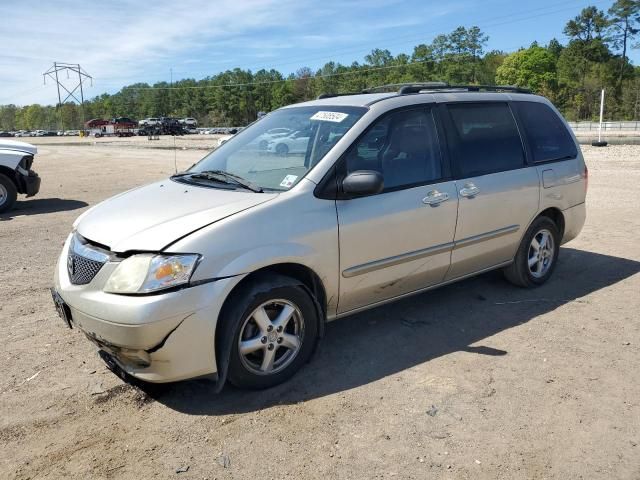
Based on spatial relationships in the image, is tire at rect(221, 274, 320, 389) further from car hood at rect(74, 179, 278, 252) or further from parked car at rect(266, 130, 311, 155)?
parked car at rect(266, 130, 311, 155)

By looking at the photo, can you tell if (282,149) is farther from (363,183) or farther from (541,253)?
(541,253)

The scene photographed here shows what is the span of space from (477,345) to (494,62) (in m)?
107

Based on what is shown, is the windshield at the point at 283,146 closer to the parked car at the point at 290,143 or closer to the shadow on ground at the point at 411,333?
the parked car at the point at 290,143

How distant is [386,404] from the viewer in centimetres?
338

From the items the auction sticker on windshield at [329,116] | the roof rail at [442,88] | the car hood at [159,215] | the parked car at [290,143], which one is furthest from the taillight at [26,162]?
the roof rail at [442,88]

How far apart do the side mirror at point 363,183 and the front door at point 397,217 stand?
0.52ft

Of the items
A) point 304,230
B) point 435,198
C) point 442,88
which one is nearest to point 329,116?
point 435,198

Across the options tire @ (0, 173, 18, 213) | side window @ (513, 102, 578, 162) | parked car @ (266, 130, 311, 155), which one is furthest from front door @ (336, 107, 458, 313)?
tire @ (0, 173, 18, 213)

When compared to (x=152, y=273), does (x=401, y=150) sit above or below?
above

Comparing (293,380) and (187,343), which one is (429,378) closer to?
(293,380)

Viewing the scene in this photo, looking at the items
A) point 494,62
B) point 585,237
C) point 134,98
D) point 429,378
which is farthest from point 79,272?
Answer: point 134,98

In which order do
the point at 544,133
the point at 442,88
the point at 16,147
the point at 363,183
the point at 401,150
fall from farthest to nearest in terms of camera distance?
1. the point at 16,147
2. the point at 544,133
3. the point at 442,88
4. the point at 401,150
5. the point at 363,183

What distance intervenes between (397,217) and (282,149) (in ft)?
3.44

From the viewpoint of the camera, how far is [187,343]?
10.3 feet
